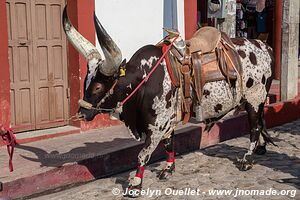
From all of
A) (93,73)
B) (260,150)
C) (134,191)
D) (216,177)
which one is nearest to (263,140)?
(260,150)

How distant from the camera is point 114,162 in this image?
6727 mm

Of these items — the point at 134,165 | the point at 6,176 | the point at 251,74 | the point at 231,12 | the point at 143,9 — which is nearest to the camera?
the point at 6,176

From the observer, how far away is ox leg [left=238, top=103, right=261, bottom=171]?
6.48 meters

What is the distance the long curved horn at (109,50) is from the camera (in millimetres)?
4969

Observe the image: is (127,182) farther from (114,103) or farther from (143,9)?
(143,9)

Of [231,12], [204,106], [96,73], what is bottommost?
[204,106]

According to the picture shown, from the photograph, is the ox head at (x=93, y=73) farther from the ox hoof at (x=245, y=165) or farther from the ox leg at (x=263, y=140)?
the ox leg at (x=263, y=140)

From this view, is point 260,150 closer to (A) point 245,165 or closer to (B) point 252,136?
(B) point 252,136

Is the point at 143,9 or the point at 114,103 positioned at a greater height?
the point at 143,9

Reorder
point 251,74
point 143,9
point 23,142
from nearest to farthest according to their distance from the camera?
point 251,74
point 23,142
point 143,9

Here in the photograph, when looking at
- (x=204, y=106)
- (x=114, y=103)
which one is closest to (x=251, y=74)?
(x=204, y=106)

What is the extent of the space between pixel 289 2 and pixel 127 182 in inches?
211

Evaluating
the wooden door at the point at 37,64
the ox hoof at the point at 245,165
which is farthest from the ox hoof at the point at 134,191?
the wooden door at the point at 37,64

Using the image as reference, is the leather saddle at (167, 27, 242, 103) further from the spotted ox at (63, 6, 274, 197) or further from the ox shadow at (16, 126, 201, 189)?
the ox shadow at (16, 126, 201, 189)
